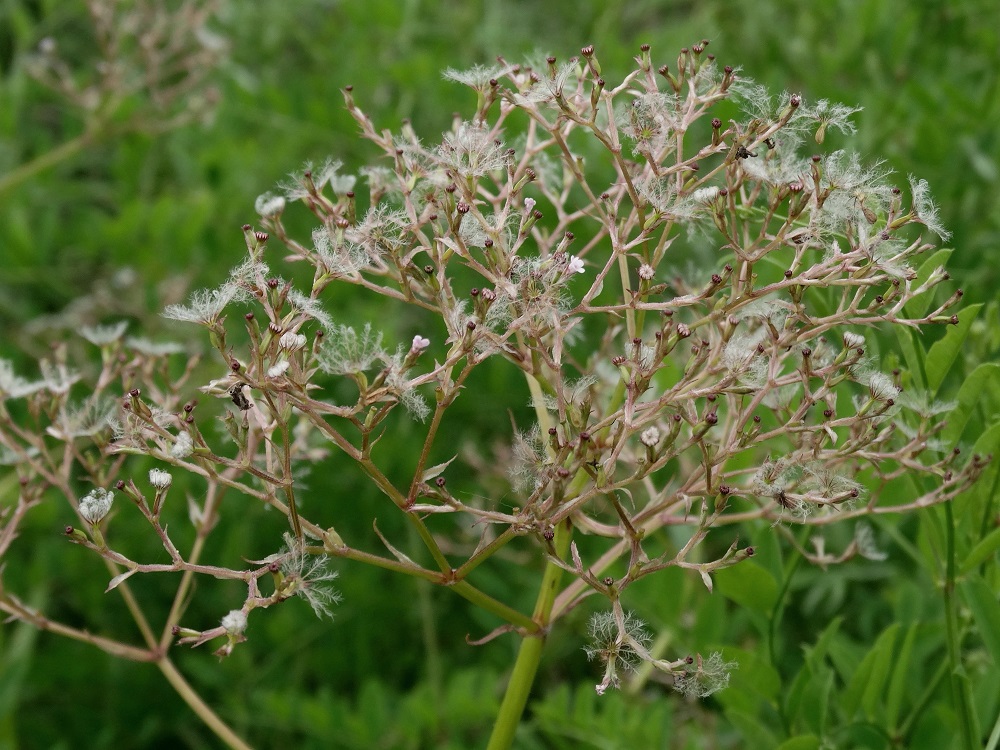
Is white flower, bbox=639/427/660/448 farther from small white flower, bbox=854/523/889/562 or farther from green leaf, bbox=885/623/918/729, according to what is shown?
green leaf, bbox=885/623/918/729

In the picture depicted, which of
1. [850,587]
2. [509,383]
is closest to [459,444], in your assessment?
[509,383]

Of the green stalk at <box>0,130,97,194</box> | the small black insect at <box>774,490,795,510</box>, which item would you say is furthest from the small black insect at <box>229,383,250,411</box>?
the green stalk at <box>0,130,97,194</box>

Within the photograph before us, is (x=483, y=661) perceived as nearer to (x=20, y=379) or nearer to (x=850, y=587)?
(x=850, y=587)

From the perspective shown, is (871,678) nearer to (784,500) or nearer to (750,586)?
(750,586)

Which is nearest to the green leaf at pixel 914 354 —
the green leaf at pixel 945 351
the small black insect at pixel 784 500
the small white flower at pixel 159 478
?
the green leaf at pixel 945 351

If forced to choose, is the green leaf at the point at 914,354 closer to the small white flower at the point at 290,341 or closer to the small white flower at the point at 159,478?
the small white flower at the point at 290,341

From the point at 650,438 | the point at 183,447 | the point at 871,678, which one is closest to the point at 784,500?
the point at 650,438
